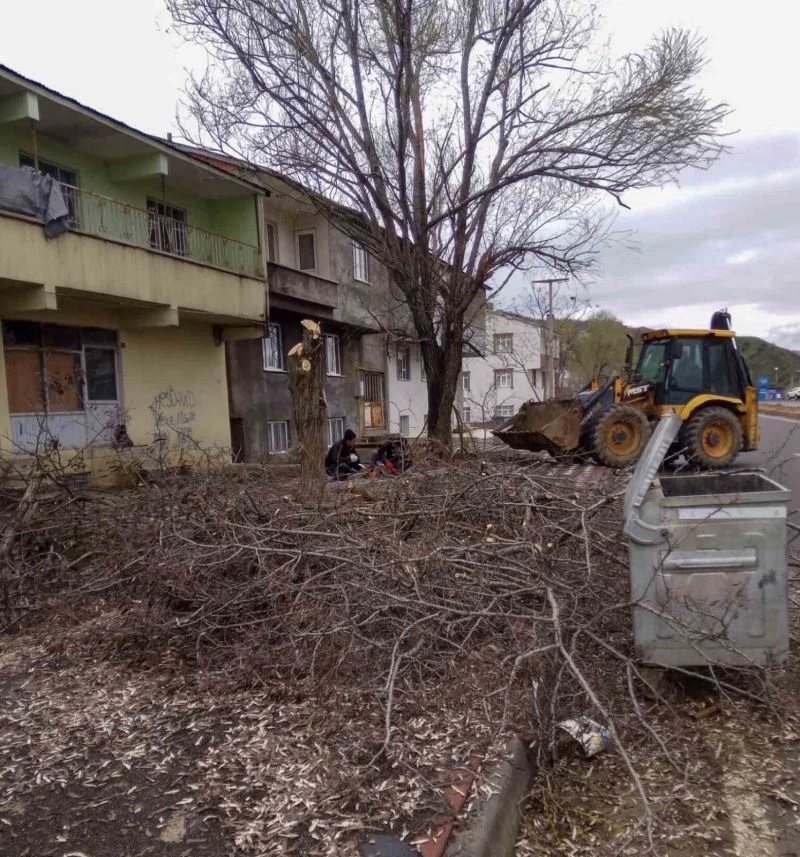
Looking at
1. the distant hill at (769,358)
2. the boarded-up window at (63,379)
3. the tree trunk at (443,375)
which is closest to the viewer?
the boarded-up window at (63,379)

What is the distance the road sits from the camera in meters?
6.26

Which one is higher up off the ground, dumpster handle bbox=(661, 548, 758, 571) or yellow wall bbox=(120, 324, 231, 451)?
yellow wall bbox=(120, 324, 231, 451)

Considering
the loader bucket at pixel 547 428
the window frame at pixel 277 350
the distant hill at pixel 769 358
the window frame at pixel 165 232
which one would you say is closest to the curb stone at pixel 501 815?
the loader bucket at pixel 547 428

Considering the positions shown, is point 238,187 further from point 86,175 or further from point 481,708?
point 481,708

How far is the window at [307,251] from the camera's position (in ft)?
68.8

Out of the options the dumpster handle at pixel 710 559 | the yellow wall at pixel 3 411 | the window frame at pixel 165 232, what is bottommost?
the dumpster handle at pixel 710 559

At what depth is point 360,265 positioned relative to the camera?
23281 millimetres

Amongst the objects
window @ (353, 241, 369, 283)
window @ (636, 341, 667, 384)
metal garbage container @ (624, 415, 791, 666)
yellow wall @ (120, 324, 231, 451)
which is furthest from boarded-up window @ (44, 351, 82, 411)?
window @ (353, 241, 369, 283)

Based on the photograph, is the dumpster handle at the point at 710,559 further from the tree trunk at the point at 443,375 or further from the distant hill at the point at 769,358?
the distant hill at the point at 769,358

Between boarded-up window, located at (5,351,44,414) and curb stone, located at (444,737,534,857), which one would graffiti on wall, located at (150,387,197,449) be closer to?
boarded-up window, located at (5,351,44,414)

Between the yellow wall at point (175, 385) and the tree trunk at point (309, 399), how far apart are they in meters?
6.15

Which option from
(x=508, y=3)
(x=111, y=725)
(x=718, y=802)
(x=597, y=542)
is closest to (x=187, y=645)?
(x=111, y=725)

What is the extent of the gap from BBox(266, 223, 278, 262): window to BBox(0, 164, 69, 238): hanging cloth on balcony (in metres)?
9.30

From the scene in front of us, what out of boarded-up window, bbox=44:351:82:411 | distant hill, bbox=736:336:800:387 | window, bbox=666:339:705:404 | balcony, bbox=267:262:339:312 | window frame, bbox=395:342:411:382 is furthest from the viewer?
distant hill, bbox=736:336:800:387
